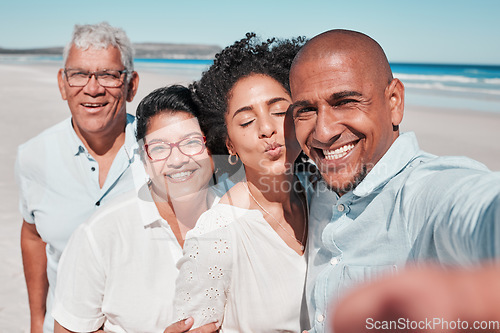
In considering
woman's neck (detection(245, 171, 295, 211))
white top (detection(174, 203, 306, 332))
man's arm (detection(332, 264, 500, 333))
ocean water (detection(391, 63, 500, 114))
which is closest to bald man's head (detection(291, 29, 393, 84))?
woman's neck (detection(245, 171, 295, 211))

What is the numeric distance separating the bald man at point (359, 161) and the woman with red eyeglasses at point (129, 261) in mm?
829

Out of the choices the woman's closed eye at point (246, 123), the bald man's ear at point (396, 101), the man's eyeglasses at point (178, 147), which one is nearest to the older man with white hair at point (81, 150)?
the man's eyeglasses at point (178, 147)

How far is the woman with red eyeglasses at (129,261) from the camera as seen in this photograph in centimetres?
242

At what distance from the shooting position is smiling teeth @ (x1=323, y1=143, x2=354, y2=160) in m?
1.90

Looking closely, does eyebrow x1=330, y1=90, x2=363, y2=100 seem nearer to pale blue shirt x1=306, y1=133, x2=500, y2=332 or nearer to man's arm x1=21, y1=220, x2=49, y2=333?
pale blue shirt x1=306, y1=133, x2=500, y2=332

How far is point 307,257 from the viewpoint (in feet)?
7.75

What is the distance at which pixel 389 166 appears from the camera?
1777 millimetres

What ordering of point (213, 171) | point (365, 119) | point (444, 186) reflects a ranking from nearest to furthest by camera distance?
point (444, 186) → point (365, 119) → point (213, 171)

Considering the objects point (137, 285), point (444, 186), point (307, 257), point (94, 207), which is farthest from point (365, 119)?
point (94, 207)

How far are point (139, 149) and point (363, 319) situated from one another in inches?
102

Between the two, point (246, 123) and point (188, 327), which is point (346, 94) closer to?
point (246, 123)

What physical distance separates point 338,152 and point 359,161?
102 mm

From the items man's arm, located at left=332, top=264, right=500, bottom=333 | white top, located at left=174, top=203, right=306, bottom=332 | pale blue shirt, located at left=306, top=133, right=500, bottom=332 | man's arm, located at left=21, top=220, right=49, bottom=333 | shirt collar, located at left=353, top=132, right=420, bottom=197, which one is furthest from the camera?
man's arm, located at left=21, top=220, right=49, bottom=333

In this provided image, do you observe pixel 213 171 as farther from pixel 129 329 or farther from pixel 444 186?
pixel 444 186
